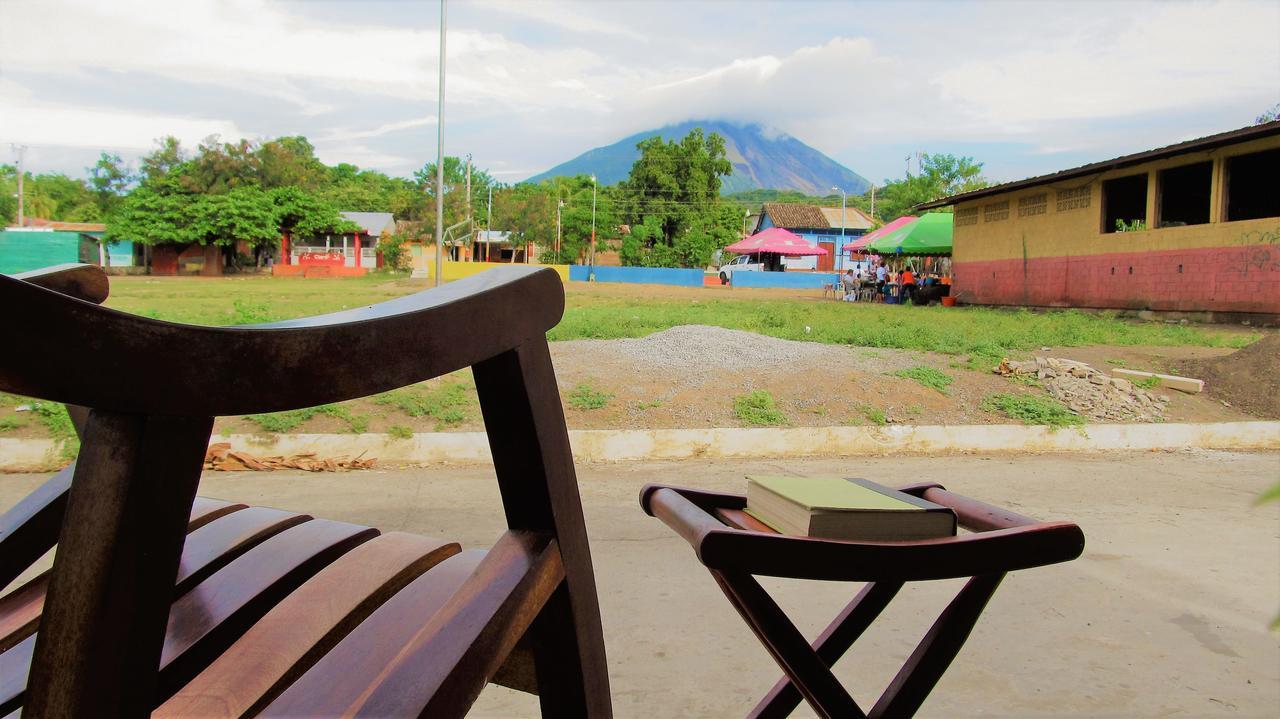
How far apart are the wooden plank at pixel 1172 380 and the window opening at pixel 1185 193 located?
405 inches

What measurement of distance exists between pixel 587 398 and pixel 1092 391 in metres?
4.30

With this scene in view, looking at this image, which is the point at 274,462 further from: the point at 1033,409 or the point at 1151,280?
the point at 1151,280

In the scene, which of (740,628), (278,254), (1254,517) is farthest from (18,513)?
(278,254)

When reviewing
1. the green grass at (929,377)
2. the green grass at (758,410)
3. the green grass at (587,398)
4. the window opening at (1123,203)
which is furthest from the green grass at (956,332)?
the window opening at (1123,203)

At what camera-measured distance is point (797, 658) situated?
145 centimetres

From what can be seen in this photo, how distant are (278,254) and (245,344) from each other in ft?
170

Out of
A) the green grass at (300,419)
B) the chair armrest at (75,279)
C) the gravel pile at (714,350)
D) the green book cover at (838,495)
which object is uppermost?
the chair armrest at (75,279)

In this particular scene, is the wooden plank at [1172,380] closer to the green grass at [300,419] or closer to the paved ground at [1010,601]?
the paved ground at [1010,601]

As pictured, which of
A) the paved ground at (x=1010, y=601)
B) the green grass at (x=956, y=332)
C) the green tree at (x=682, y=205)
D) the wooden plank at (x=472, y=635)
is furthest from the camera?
the green tree at (x=682, y=205)

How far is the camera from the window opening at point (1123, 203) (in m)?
18.2

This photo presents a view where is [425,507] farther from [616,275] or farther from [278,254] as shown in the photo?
[278,254]

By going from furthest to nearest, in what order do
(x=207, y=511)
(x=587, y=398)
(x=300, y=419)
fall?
(x=587, y=398) < (x=300, y=419) < (x=207, y=511)

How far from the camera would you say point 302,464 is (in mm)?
5457

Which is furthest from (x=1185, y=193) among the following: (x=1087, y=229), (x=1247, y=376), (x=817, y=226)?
(x=817, y=226)
